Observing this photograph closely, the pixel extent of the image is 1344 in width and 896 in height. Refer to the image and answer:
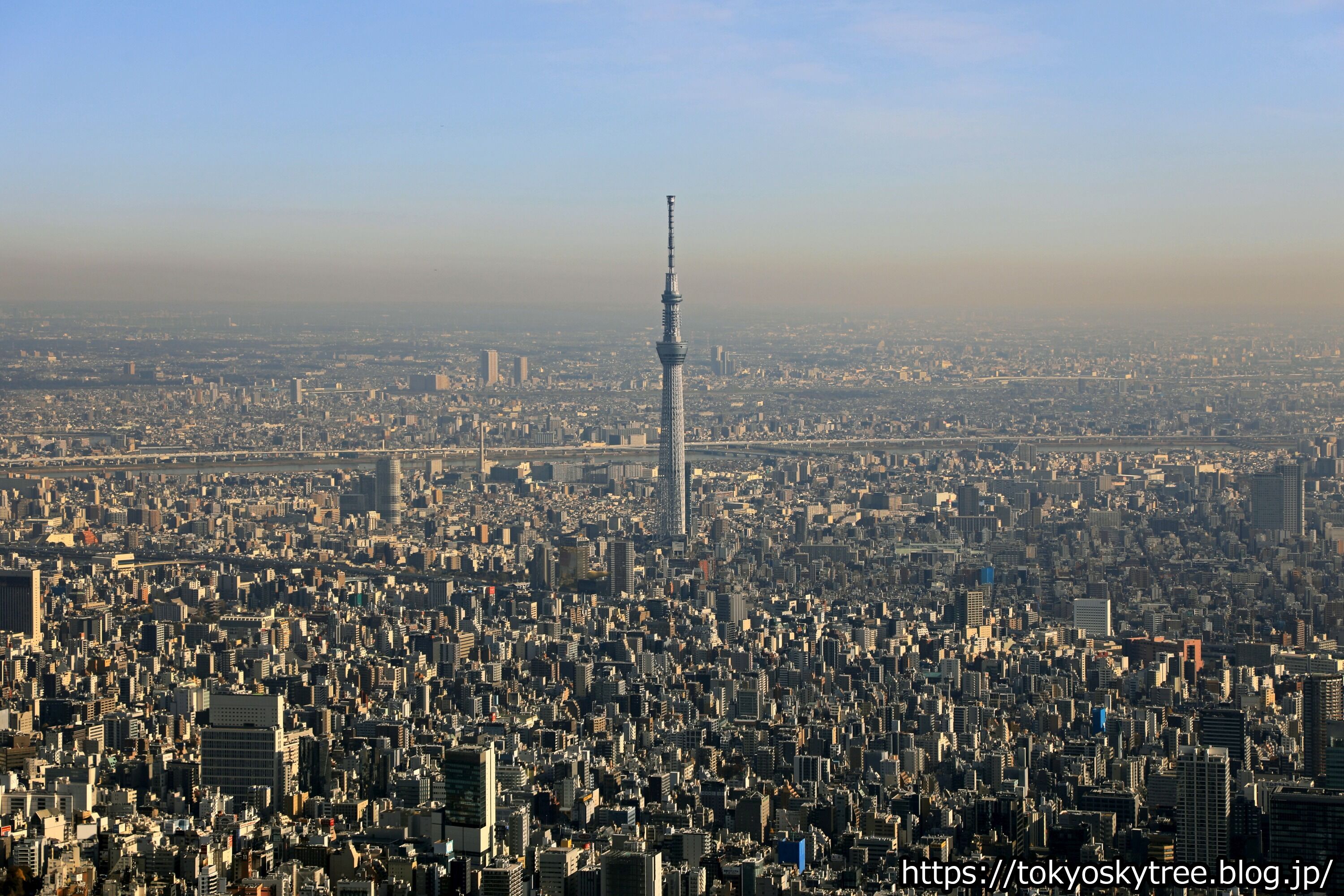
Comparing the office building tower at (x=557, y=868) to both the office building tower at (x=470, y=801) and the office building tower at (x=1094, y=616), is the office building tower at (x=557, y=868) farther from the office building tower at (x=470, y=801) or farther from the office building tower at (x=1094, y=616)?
the office building tower at (x=1094, y=616)

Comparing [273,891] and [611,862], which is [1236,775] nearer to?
[611,862]

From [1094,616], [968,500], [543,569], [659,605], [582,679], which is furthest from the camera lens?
[968,500]

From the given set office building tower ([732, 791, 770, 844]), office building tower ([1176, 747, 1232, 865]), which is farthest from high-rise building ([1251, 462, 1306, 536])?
office building tower ([732, 791, 770, 844])

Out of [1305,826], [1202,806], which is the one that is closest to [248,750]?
[1202,806]

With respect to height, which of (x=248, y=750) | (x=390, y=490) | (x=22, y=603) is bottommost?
(x=390, y=490)

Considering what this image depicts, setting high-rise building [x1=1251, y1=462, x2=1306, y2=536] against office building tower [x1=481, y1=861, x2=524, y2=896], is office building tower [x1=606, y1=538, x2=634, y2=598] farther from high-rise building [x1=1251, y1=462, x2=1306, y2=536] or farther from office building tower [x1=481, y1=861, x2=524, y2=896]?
office building tower [x1=481, y1=861, x2=524, y2=896]

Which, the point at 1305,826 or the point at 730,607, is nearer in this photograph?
the point at 1305,826

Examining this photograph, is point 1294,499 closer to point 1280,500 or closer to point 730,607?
point 1280,500
